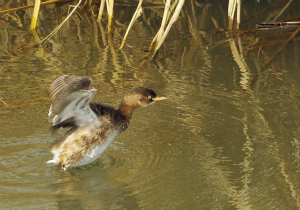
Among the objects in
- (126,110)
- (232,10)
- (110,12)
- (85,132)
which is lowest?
(85,132)

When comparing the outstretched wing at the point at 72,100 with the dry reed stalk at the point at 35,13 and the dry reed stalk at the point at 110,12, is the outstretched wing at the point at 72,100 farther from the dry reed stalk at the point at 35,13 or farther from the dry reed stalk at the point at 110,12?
the dry reed stalk at the point at 110,12

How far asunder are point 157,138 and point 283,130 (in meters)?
1.42

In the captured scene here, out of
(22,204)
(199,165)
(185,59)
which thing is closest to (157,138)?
(199,165)

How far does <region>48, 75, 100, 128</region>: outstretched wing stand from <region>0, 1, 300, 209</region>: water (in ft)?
1.71

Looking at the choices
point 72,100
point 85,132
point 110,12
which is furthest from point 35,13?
point 72,100

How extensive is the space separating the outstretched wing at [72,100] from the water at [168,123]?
1.71ft

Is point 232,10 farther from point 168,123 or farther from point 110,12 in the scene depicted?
point 168,123

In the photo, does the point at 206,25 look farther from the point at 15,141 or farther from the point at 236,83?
the point at 15,141

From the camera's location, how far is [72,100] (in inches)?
199

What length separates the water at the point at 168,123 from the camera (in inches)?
198

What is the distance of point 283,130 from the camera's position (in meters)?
6.40

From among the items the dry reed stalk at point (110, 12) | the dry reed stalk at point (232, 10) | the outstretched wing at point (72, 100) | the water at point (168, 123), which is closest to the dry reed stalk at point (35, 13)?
the water at point (168, 123)

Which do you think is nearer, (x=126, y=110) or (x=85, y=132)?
(x=85, y=132)

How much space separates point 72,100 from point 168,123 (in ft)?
6.43
